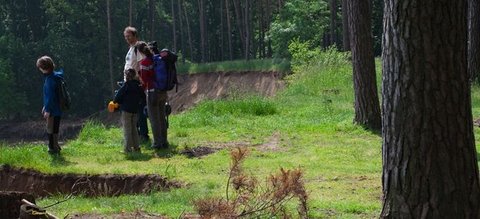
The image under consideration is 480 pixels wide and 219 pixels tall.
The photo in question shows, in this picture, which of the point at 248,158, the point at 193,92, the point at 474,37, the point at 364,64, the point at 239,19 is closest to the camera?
the point at 248,158

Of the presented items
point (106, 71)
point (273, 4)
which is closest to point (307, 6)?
point (273, 4)

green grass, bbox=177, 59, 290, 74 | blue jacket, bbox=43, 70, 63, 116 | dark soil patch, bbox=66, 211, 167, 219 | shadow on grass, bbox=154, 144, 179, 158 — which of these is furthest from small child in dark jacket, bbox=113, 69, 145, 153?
green grass, bbox=177, 59, 290, 74

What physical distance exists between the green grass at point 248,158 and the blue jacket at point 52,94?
0.75 metres

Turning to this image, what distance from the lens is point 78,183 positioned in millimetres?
11031

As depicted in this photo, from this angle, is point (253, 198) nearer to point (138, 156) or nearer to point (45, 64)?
point (138, 156)

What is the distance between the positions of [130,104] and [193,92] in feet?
130

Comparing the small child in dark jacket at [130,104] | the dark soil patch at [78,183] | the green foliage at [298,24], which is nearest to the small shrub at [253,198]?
the dark soil patch at [78,183]

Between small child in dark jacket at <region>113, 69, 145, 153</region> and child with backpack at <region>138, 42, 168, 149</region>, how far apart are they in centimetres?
23

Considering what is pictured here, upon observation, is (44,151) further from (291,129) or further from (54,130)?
(291,129)

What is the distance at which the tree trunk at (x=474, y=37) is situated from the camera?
923 inches

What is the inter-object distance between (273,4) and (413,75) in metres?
65.6

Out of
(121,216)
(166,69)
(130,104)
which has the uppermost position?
(166,69)

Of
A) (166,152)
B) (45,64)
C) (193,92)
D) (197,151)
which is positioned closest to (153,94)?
(166,152)

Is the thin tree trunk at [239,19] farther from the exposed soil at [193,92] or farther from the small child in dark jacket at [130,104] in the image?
the small child in dark jacket at [130,104]
